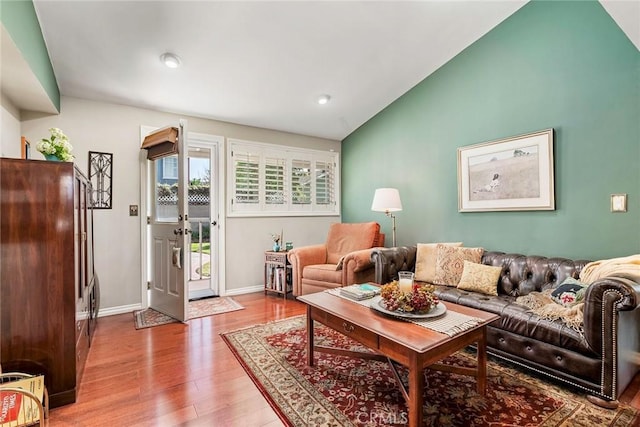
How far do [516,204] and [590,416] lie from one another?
71.0 inches

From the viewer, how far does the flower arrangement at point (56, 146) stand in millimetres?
1914

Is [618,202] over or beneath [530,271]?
over

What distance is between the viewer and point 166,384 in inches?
75.7

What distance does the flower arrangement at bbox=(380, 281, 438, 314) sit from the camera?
1684mm

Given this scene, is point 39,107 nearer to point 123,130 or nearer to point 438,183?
point 123,130

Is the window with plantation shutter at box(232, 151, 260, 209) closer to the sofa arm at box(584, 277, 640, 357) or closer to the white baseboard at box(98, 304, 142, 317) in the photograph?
the white baseboard at box(98, 304, 142, 317)

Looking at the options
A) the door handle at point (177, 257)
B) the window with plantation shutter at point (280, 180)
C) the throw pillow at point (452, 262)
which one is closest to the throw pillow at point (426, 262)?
the throw pillow at point (452, 262)

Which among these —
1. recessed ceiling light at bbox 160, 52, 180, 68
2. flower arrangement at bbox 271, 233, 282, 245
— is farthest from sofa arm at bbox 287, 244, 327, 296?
recessed ceiling light at bbox 160, 52, 180, 68

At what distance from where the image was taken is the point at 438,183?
139 inches

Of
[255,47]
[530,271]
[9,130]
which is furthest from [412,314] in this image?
[9,130]

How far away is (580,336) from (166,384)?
2.54 meters

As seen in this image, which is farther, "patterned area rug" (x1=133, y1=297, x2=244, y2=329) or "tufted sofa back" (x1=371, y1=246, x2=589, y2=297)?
"patterned area rug" (x1=133, y1=297, x2=244, y2=329)

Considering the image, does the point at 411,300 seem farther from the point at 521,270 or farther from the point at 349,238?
the point at 349,238

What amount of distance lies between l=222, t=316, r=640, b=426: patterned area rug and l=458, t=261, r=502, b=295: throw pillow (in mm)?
572
